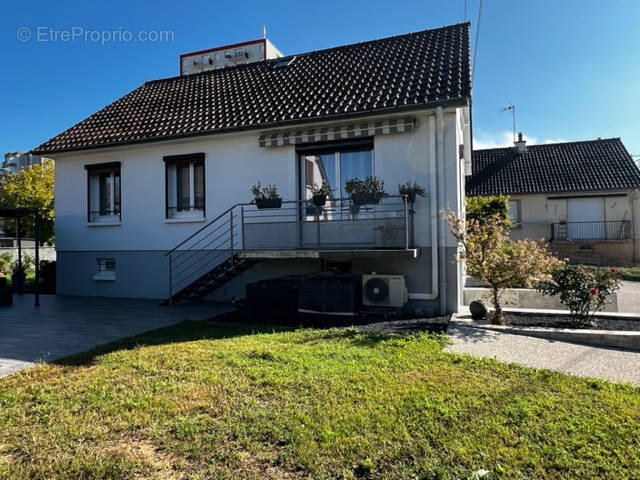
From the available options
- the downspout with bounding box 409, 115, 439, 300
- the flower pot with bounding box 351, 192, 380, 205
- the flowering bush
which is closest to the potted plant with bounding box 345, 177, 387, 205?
the flower pot with bounding box 351, 192, 380, 205

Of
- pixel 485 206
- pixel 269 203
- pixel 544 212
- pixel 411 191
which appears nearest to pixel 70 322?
pixel 269 203

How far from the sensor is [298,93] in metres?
13.8

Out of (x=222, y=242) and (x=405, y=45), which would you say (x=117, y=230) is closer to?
(x=222, y=242)

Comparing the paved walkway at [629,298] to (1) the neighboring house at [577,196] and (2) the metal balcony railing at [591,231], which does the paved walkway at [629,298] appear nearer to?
(1) the neighboring house at [577,196]

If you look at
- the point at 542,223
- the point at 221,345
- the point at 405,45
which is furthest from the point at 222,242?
the point at 542,223

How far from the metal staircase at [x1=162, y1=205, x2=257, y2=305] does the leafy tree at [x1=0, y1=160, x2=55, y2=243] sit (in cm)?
1980

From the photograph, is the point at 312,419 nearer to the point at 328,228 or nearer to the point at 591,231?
the point at 328,228

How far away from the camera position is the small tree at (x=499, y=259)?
27.4ft

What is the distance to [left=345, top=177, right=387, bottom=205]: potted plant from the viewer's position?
10555mm

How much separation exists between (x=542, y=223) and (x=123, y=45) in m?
26.0

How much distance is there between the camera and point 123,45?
15164 millimetres

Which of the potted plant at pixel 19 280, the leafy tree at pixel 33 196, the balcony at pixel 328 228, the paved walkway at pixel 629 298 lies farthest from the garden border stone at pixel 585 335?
the leafy tree at pixel 33 196

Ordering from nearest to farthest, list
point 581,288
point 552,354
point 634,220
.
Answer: point 552,354
point 581,288
point 634,220

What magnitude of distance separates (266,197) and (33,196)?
25.5 metres
